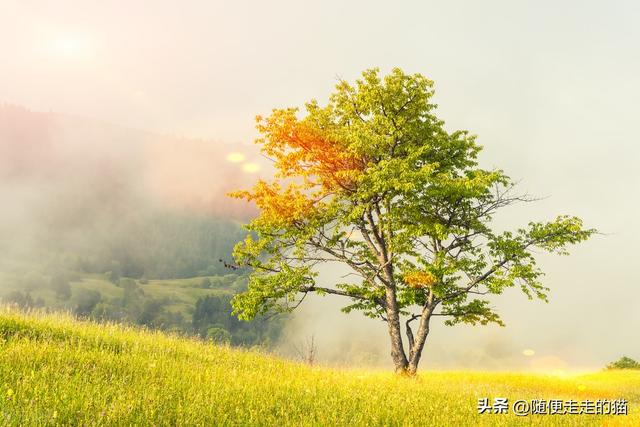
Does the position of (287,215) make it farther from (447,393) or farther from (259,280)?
(447,393)

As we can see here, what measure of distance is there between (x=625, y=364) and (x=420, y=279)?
3800 cm

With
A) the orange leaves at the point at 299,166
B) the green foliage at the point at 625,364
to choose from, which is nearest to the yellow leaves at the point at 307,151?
the orange leaves at the point at 299,166

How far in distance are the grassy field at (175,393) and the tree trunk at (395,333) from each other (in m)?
7.07

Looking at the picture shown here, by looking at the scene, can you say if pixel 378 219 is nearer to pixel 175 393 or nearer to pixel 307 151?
pixel 307 151

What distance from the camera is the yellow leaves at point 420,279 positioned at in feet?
68.5

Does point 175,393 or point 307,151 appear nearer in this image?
point 175,393

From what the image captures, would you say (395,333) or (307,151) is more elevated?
(307,151)

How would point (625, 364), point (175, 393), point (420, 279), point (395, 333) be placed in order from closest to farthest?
point (175, 393) → point (420, 279) → point (395, 333) → point (625, 364)

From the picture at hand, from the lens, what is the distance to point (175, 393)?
8828 millimetres

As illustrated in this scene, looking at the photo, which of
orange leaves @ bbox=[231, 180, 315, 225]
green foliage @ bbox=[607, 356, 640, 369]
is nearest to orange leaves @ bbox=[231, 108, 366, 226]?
orange leaves @ bbox=[231, 180, 315, 225]

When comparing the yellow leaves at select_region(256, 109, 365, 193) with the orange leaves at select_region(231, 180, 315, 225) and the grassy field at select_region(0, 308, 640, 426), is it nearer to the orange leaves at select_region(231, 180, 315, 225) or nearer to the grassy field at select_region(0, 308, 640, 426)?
the orange leaves at select_region(231, 180, 315, 225)

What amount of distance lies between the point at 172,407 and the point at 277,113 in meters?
16.4

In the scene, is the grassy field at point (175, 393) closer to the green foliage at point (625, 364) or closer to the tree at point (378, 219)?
the tree at point (378, 219)

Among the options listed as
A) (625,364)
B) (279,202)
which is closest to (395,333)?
(279,202)
